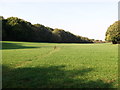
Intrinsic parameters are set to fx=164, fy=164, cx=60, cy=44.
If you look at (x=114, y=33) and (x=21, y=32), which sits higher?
(x=21, y=32)

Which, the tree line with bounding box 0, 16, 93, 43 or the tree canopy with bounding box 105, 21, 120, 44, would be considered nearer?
the tree canopy with bounding box 105, 21, 120, 44

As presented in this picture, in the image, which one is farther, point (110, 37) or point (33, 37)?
point (33, 37)

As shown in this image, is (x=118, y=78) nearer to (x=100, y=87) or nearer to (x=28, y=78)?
(x=100, y=87)

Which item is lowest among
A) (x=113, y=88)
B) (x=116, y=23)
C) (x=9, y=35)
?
(x=113, y=88)

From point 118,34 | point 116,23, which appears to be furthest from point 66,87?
point 116,23

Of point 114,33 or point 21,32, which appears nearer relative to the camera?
point 114,33

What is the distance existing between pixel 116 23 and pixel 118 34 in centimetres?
954

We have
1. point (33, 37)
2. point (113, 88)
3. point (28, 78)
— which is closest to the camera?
point (113, 88)

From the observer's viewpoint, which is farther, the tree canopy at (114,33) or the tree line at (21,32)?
the tree line at (21,32)

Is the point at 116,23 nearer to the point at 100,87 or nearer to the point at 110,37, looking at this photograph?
the point at 110,37

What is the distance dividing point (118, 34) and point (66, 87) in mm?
85608

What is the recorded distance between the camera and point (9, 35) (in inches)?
4087

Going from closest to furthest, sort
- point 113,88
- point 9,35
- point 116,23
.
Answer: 1. point 113,88
2. point 116,23
3. point 9,35

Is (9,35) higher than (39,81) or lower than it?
higher
